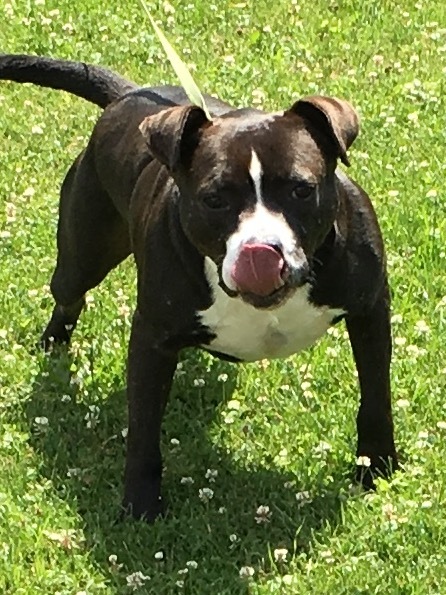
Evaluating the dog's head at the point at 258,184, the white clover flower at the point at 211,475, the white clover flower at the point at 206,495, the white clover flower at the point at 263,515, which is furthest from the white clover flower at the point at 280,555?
the dog's head at the point at 258,184

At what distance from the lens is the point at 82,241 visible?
18.4 ft

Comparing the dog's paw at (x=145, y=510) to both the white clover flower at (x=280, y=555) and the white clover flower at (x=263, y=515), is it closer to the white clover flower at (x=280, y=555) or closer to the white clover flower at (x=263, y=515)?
the white clover flower at (x=263, y=515)

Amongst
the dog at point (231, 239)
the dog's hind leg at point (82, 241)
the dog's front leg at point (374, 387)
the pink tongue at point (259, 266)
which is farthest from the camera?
the dog's hind leg at point (82, 241)

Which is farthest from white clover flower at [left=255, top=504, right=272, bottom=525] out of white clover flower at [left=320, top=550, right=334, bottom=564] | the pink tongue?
the pink tongue

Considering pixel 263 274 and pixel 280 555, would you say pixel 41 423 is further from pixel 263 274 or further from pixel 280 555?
pixel 263 274

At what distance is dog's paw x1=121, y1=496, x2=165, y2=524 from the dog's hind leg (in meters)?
1.09

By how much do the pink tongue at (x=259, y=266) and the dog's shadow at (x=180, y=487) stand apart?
3.50 feet

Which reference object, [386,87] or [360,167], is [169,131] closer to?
[360,167]

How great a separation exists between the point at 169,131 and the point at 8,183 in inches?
123

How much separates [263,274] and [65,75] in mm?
2053

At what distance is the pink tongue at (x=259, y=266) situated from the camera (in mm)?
4031

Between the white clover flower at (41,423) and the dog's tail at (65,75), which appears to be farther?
the dog's tail at (65,75)

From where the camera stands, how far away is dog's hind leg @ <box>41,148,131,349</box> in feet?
18.0

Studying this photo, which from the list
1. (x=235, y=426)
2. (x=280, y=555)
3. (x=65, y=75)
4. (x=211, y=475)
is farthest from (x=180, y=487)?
(x=65, y=75)
